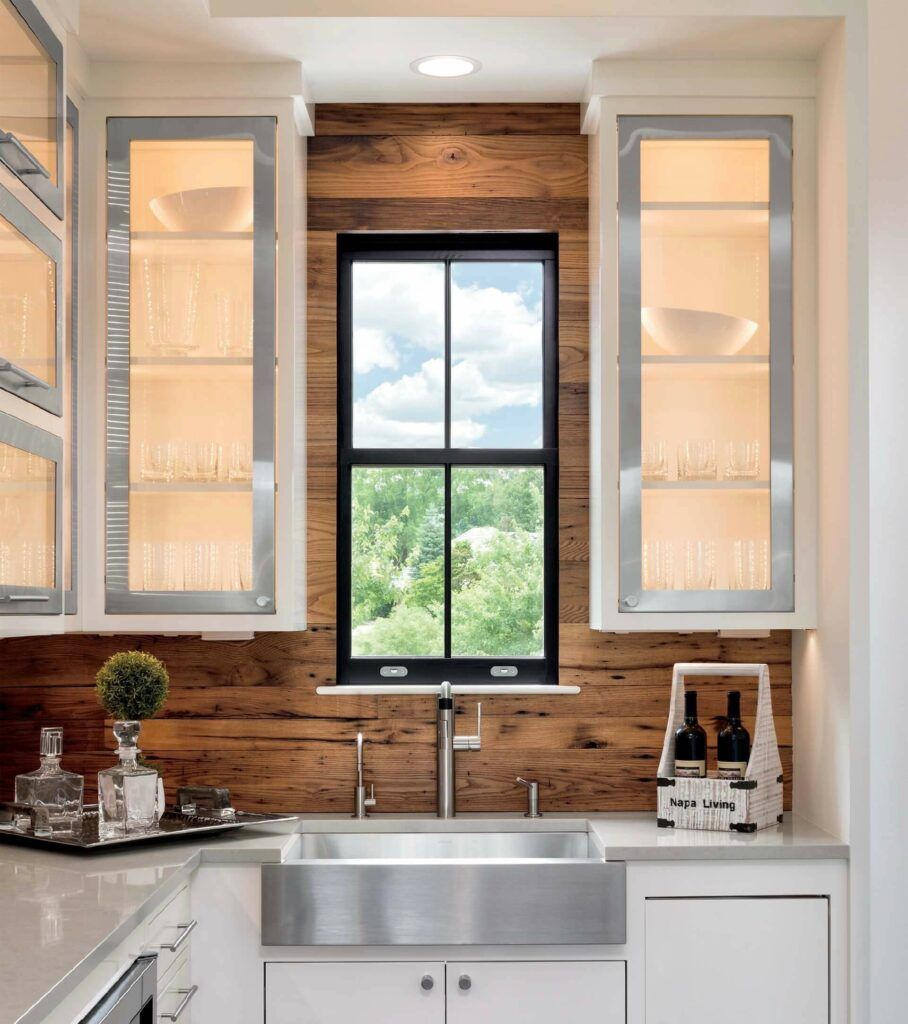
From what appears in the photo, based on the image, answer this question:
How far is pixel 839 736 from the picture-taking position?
273 centimetres

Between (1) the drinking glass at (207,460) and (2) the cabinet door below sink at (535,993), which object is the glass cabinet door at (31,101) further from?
(2) the cabinet door below sink at (535,993)

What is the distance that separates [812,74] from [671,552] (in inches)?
46.0

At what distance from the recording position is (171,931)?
93.4 inches

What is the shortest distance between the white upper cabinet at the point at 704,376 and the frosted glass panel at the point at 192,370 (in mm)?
843

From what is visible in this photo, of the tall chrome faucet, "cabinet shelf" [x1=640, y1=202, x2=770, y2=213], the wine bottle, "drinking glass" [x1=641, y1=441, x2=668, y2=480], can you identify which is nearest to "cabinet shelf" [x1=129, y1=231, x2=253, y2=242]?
"cabinet shelf" [x1=640, y1=202, x2=770, y2=213]

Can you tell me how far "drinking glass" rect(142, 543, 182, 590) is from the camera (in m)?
2.87

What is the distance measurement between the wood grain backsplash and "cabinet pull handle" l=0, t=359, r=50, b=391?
3.03ft

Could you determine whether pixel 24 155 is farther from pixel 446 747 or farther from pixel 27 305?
pixel 446 747

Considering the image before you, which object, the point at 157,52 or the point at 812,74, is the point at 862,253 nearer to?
the point at 812,74

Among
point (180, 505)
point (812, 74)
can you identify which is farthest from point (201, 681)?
point (812, 74)

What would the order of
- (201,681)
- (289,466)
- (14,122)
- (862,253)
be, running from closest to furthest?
(14,122)
(862,253)
(289,466)
(201,681)

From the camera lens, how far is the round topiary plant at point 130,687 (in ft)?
8.84

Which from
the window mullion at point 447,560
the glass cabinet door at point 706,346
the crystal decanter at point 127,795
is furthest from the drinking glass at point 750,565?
the crystal decanter at point 127,795

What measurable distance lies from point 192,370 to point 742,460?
4.27 ft
